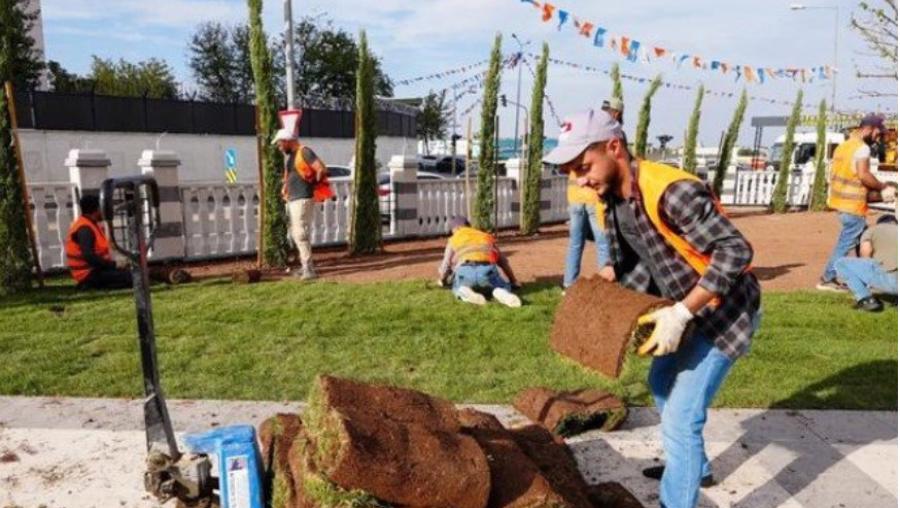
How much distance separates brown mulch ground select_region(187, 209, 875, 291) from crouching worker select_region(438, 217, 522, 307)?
1389mm

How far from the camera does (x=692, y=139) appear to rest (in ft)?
59.4

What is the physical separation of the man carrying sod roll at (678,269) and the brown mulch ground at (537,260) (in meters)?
5.70

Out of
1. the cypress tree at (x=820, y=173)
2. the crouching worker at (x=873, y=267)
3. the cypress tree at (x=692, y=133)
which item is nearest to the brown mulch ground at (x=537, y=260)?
the crouching worker at (x=873, y=267)

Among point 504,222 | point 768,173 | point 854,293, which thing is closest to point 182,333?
point 854,293

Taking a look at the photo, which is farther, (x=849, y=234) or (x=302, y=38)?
(x=302, y=38)

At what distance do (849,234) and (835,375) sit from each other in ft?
9.60

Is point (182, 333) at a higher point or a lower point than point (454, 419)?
lower

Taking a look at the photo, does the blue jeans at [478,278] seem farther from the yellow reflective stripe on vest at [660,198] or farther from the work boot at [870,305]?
the yellow reflective stripe on vest at [660,198]

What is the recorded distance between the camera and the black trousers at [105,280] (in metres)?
8.02

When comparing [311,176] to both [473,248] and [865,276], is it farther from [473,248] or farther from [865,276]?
[865,276]

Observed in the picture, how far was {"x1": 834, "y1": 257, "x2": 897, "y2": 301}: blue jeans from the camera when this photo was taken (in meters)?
6.85

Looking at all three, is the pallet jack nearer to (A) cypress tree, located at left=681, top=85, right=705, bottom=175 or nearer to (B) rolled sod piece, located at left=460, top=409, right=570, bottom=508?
(B) rolled sod piece, located at left=460, top=409, right=570, bottom=508

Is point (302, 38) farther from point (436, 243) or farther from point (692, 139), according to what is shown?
point (436, 243)

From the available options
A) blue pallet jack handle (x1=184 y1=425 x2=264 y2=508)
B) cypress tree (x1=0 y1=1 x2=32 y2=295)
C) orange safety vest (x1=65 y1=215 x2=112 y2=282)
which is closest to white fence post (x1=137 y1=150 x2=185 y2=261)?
orange safety vest (x1=65 y1=215 x2=112 y2=282)
